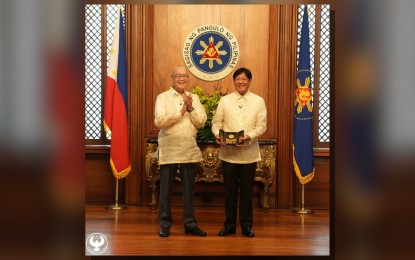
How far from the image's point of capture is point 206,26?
6.66m

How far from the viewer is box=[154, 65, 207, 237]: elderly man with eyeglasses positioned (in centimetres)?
498

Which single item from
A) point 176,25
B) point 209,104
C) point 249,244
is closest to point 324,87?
point 209,104

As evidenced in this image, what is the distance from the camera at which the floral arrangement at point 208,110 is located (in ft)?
20.2

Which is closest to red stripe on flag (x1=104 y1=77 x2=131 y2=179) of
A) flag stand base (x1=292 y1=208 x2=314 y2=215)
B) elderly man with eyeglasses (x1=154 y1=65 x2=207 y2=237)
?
elderly man with eyeglasses (x1=154 y1=65 x2=207 y2=237)

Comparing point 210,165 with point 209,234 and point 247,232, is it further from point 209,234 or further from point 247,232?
point 247,232

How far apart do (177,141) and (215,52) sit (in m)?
1.96

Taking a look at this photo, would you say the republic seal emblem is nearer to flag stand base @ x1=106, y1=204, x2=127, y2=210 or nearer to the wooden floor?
the wooden floor

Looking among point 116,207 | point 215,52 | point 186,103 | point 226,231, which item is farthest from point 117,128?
point 226,231
